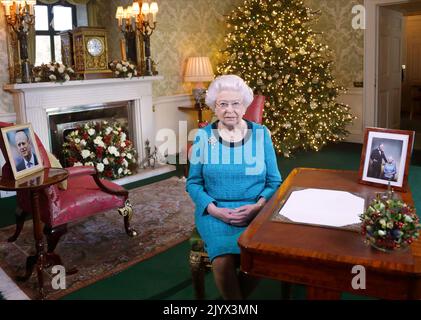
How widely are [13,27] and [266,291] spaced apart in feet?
12.2

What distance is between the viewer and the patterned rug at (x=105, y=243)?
3.00 metres

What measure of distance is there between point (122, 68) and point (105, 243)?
272 cm

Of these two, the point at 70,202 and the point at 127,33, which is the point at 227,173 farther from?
the point at 127,33

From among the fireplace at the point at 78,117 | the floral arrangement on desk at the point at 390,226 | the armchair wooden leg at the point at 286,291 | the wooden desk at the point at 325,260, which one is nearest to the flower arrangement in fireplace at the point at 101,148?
the fireplace at the point at 78,117

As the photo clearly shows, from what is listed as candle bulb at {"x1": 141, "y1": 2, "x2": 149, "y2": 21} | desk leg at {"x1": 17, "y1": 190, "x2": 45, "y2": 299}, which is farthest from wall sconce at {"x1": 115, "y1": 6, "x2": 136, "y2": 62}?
desk leg at {"x1": 17, "y1": 190, "x2": 45, "y2": 299}

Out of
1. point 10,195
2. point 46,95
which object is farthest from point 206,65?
point 10,195

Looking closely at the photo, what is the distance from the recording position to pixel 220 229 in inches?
82.9

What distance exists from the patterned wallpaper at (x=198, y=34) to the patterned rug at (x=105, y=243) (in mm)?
2533

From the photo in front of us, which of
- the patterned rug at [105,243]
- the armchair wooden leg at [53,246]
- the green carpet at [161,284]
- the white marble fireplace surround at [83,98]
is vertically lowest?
the green carpet at [161,284]

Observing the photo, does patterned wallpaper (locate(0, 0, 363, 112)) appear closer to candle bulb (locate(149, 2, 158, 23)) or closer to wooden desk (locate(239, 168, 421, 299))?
candle bulb (locate(149, 2, 158, 23))

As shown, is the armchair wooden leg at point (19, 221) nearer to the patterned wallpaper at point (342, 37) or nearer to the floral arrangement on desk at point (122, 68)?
the floral arrangement on desk at point (122, 68)
